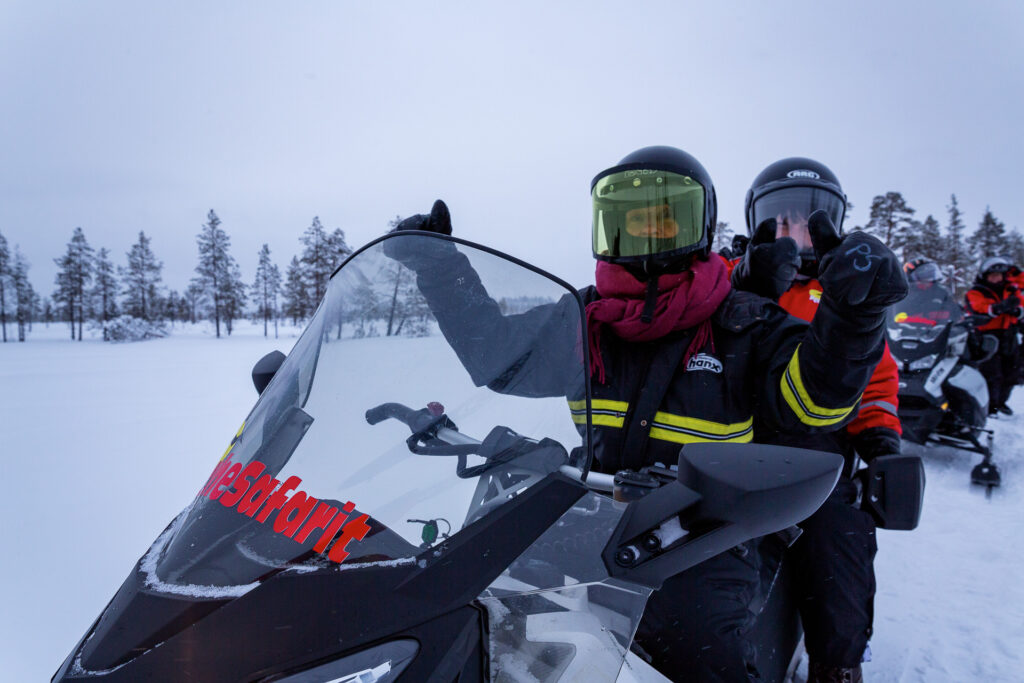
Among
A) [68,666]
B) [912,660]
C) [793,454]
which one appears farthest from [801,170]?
[68,666]

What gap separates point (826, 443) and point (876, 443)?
0.22 meters

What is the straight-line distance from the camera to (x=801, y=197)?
2.90 m

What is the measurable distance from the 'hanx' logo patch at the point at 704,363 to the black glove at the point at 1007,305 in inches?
337

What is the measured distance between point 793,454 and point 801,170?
272 centimetres

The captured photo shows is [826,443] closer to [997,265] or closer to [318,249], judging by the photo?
[997,265]

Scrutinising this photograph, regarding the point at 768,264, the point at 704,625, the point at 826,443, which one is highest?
the point at 768,264

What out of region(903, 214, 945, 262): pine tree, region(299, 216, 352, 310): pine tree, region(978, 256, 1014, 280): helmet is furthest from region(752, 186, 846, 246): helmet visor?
region(299, 216, 352, 310): pine tree

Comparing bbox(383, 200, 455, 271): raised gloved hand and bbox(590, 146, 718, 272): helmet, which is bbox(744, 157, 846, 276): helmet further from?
bbox(383, 200, 455, 271): raised gloved hand

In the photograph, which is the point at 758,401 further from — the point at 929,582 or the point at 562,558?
the point at 929,582

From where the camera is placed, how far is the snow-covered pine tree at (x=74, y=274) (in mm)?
41625

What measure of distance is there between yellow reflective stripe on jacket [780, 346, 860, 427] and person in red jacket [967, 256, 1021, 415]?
7936 mm

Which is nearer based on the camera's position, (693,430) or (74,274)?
(693,430)

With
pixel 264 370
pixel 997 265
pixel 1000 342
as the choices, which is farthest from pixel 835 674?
pixel 997 265

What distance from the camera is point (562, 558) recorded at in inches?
39.3
